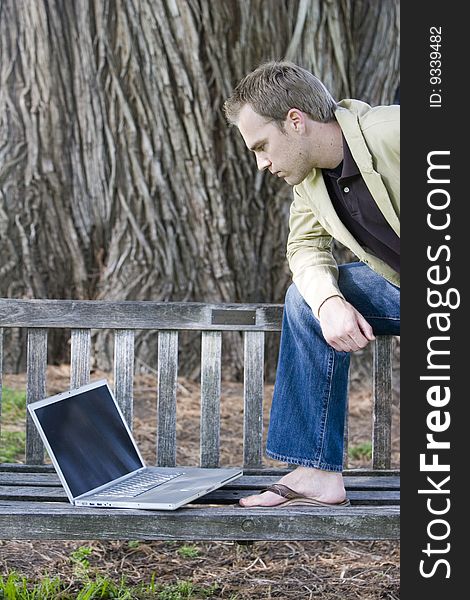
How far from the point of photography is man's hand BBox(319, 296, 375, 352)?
2896 mm

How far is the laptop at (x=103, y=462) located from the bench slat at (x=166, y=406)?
0.13 metres

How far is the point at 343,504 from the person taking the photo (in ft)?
9.93

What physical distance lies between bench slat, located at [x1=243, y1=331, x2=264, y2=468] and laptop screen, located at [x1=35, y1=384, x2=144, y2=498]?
1.38 ft

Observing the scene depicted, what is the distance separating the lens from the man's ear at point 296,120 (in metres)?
2.93

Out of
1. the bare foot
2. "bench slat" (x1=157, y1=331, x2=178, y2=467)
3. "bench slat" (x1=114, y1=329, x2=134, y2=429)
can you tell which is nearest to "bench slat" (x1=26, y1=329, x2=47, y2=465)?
"bench slat" (x1=114, y1=329, x2=134, y2=429)

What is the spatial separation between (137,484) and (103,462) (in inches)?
5.3

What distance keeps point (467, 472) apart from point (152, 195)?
2934mm

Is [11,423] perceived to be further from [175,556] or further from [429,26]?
[429,26]

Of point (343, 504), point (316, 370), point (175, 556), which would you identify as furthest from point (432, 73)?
point (175, 556)

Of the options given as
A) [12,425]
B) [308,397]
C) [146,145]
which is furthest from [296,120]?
[12,425]

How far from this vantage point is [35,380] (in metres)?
3.51

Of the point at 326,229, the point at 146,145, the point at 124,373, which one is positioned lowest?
the point at 124,373

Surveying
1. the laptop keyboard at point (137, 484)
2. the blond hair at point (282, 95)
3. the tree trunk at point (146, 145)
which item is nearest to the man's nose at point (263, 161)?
the blond hair at point (282, 95)

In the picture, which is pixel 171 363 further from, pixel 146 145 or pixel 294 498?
pixel 146 145
